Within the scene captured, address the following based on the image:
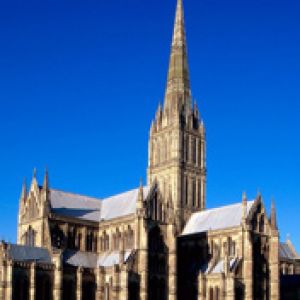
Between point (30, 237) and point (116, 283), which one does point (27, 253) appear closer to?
point (30, 237)

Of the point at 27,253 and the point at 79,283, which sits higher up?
the point at 27,253

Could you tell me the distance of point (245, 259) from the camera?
99.9 m

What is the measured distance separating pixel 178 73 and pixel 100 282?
50948 millimetres

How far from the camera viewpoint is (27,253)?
93.2 m

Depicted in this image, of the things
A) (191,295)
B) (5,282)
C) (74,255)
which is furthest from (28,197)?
(191,295)

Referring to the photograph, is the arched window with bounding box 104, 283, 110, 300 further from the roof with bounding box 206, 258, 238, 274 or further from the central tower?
the central tower

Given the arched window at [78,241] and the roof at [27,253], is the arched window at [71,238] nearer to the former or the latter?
the arched window at [78,241]

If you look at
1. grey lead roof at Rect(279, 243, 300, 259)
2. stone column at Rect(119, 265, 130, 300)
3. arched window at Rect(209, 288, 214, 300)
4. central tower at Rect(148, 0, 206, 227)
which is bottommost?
arched window at Rect(209, 288, 214, 300)

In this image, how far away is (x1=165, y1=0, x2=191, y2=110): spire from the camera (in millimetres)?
129000

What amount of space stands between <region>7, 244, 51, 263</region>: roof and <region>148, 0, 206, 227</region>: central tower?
29.2 meters

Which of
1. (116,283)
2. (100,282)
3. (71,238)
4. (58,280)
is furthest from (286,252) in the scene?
(58,280)

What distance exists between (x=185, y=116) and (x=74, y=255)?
38467 millimetres

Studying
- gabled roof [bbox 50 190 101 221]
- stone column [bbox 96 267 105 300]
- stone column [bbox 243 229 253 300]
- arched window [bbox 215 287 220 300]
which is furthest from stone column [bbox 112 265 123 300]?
stone column [bbox 243 229 253 300]

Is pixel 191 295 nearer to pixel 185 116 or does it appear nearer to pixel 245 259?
pixel 245 259
